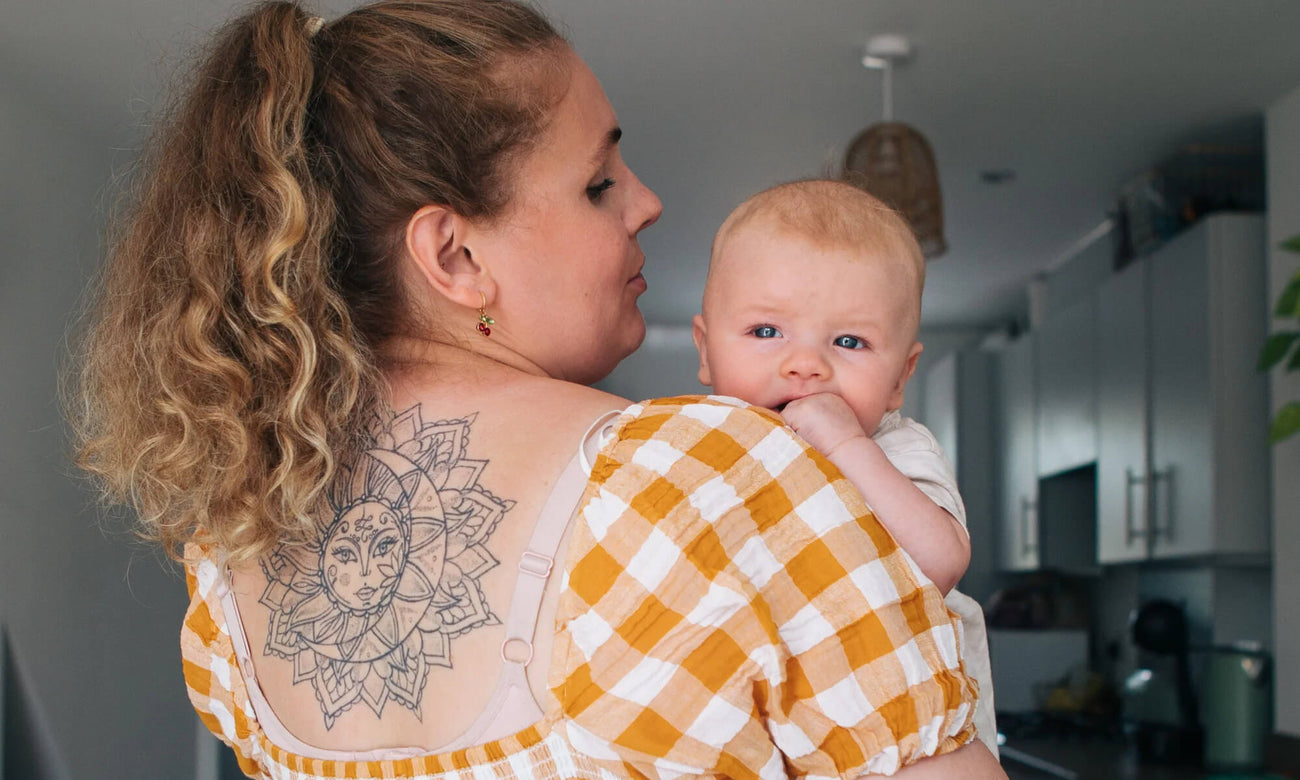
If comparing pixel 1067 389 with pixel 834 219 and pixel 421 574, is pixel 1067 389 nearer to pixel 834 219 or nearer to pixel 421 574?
pixel 834 219

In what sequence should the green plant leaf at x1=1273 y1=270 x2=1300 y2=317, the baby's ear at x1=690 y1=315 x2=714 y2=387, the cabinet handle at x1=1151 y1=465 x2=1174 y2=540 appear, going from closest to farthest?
the baby's ear at x1=690 y1=315 x2=714 y2=387
the green plant leaf at x1=1273 y1=270 x2=1300 y2=317
the cabinet handle at x1=1151 y1=465 x2=1174 y2=540

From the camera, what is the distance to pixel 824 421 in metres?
1.02

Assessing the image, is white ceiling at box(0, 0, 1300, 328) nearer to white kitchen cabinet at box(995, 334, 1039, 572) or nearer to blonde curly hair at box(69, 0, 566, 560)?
white kitchen cabinet at box(995, 334, 1039, 572)

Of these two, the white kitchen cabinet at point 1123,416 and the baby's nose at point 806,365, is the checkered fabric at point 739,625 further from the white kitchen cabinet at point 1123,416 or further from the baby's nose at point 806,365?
the white kitchen cabinet at point 1123,416

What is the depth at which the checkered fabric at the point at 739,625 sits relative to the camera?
2.56ft

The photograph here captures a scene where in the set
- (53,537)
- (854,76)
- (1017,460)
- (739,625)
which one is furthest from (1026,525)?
(739,625)

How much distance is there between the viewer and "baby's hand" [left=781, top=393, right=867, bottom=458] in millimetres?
1002

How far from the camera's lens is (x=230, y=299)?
96 cm

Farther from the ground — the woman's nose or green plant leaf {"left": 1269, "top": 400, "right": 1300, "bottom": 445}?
the woman's nose

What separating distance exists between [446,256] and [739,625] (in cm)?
42

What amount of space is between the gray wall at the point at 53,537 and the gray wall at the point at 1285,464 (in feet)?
11.2

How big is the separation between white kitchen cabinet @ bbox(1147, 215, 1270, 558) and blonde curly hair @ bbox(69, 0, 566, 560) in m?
3.36

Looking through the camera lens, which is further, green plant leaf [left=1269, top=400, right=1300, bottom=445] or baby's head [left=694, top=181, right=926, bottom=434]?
green plant leaf [left=1269, top=400, right=1300, bottom=445]

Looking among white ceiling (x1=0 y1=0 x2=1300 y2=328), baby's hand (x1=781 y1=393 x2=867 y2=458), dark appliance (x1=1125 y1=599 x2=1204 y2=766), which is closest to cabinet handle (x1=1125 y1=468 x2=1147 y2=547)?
dark appliance (x1=1125 y1=599 x2=1204 y2=766)
